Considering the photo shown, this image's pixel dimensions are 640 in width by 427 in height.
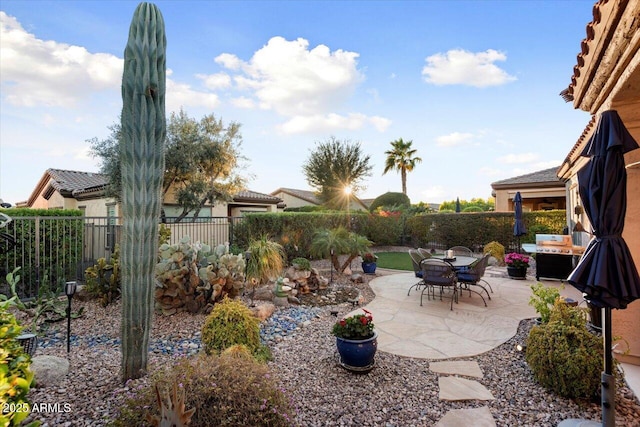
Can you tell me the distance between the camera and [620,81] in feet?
9.13

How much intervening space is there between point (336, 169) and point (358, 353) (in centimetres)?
2014

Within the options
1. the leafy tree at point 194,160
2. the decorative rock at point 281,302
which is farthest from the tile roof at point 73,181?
the decorative rock at point 281,302

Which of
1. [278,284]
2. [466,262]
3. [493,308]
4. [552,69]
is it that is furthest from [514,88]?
[278,284]

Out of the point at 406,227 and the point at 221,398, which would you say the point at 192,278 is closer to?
the point at 221,398

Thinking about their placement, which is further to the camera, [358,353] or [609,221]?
[358,353]

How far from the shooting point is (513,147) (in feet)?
30.5

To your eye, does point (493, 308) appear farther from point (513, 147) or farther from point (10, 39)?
point (10, 39)

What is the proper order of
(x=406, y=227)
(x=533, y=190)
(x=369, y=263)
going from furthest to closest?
(x=406, y=227), (x=533, y=190), (x=369, y=263)

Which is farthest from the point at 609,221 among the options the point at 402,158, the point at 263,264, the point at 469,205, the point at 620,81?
the point at 469,205

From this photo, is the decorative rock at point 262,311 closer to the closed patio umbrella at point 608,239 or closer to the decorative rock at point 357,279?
the decorative rock at point 357,279

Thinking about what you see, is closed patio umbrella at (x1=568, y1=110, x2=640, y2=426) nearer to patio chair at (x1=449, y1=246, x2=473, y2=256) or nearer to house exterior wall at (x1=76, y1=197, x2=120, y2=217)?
patio chair at (x1=449, y1=246, x2=473, y2=256)

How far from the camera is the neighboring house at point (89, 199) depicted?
1290 centimetres

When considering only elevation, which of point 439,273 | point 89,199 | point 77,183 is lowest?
point 439,273

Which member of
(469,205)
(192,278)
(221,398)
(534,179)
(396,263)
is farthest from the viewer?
(469,205)
